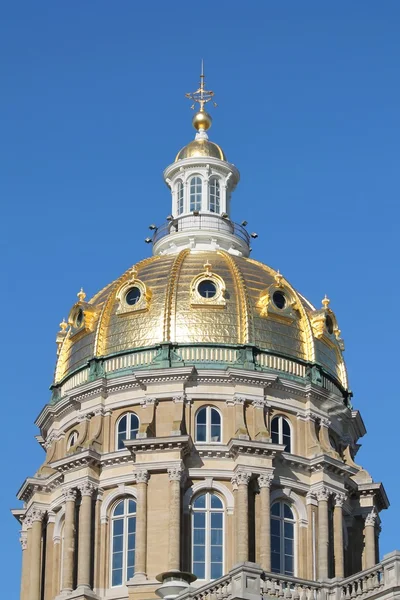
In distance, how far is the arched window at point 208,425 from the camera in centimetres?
7800

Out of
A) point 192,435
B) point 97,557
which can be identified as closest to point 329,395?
point 192,435

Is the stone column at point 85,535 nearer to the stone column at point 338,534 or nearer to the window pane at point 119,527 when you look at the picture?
the window pane at point 119,527

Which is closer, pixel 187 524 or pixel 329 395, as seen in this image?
pixel 187 524

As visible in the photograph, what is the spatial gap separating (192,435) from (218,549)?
4836 millimetres

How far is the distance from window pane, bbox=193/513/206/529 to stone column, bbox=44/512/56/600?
6.89 m

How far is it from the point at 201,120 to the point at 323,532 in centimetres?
2349

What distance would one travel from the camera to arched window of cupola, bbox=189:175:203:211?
8806cm

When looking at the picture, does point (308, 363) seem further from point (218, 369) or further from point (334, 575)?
point (334, 575)

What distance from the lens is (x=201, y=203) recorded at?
8794cm

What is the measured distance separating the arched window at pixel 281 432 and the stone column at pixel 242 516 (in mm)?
3360

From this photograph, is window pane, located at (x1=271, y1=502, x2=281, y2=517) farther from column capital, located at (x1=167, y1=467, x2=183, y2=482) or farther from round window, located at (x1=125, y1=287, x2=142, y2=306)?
round window, located at (x1=125, y1=287, x2=142, y2=306)

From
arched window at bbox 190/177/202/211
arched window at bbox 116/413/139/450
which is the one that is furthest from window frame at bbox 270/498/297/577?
arched window at bbox 190/177/202/211

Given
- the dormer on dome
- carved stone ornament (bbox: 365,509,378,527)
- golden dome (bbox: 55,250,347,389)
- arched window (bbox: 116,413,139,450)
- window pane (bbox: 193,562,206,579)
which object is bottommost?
window pane (bbox: 193,562,206,579)

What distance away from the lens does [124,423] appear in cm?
7931
